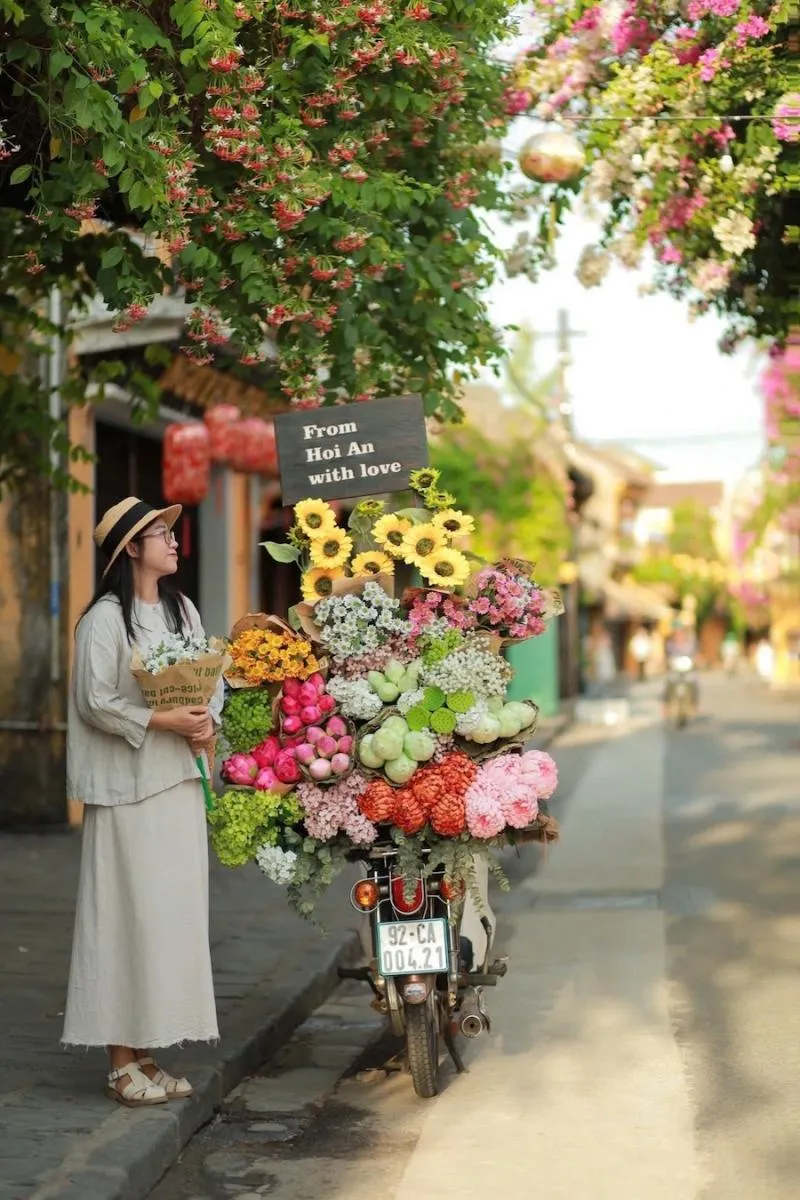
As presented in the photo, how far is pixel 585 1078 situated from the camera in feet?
21.5

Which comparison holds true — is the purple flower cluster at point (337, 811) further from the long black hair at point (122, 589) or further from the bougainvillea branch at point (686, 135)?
the bougainvillea branch at point (686, 135)

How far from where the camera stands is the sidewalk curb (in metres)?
4.98

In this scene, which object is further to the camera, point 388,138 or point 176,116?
point 388,138

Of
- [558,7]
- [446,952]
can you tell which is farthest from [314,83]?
[446,952]

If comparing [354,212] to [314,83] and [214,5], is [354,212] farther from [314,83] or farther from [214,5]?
[214,5]

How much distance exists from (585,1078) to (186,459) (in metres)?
9.91

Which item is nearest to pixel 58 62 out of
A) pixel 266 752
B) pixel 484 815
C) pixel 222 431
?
pixel 266 752

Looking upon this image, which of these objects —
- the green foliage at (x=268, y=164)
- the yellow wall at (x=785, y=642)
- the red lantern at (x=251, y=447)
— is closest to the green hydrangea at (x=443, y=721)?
the green foliage at (x=268, y=164)

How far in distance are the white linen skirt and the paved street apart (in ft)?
1.53

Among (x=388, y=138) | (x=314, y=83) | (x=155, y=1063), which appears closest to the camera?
(x=155, y=1063)

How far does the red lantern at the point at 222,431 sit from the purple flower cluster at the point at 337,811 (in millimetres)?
10084

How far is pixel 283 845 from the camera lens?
249 inches

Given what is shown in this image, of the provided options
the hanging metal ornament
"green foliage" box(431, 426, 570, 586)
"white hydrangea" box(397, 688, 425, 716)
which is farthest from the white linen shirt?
"green foliage" box(431, 426, 570, 586)

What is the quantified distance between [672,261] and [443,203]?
1489 mm
